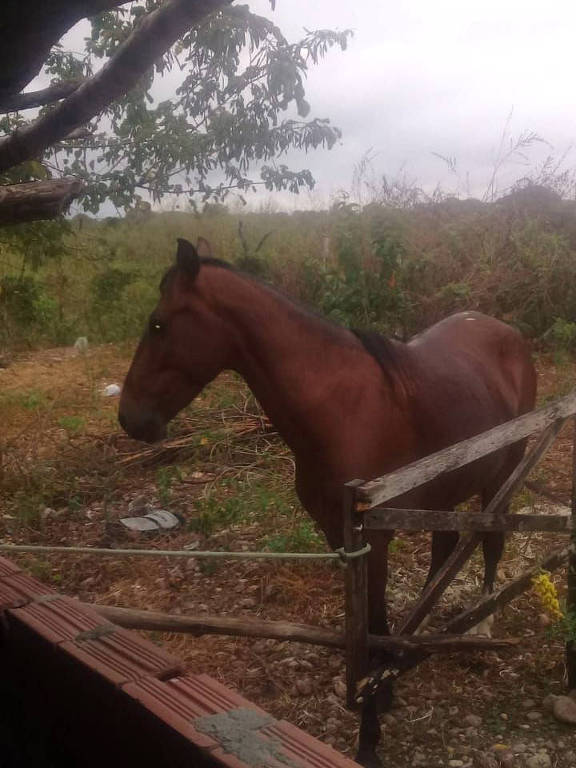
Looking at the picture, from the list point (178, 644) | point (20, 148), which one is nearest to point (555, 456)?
point (178, 644)

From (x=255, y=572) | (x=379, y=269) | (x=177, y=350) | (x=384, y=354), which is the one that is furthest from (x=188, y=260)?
(x=379, y=269)

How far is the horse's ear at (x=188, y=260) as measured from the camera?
7.66 ft

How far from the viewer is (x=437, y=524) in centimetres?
213

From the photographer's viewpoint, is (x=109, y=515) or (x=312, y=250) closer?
(x=109, y=515)

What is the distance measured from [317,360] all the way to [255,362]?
226 millimetres

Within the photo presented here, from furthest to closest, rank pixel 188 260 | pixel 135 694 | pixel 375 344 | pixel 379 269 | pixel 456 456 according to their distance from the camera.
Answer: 1. pixel 379 269
2. pixel 375 344
3. pixel 188 260
4. pixel 456 456
5. pixel 135 694

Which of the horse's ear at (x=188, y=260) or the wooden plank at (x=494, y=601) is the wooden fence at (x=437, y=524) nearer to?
the wooden plank at (x=494, y=601)

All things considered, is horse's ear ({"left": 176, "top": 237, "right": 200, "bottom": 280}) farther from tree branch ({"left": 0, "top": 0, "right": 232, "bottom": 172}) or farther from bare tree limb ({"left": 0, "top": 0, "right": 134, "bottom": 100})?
bare tree limb ({"left": 0, "top": 0, "right": 134, "bottom": 100})

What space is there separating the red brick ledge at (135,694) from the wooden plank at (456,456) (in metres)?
0.96

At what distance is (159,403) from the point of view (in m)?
2.48

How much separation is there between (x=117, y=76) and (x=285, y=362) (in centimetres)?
117

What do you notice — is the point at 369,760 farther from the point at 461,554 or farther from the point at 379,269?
the point at 379,269

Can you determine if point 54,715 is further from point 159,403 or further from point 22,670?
point 159,403

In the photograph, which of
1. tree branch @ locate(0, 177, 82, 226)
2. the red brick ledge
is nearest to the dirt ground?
the red brick ledge
